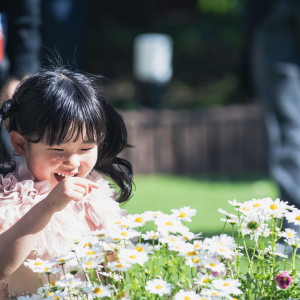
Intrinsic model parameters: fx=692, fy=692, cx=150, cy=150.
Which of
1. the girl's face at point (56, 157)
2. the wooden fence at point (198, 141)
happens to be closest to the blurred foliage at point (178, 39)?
the wooden fence at point (198, 141)

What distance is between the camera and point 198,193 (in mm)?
5840

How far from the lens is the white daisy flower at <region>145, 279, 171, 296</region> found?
139 centimetres

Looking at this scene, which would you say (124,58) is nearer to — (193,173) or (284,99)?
(193,173)

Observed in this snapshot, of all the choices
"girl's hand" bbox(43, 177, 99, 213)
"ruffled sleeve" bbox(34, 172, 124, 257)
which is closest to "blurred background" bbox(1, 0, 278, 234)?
"ruffled sleeve" bbox(34, 172, 124, 257)

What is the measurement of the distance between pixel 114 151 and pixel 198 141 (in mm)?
4829

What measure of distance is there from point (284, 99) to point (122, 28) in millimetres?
9336

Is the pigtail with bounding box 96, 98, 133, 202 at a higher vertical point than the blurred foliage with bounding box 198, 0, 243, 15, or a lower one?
lower

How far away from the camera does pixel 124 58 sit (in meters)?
12.3

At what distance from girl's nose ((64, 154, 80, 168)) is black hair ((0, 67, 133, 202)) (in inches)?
1.9

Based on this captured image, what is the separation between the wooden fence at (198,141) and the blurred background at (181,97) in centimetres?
1

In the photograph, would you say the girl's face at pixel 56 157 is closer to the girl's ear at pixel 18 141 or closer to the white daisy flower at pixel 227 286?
the girl's ear at pixel 18 141

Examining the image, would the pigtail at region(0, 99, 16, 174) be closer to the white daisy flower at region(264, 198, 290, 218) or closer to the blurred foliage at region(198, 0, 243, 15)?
the white daisy flower at region(264, 198, 290, 218)

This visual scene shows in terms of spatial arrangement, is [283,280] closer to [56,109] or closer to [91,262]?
[91,262]

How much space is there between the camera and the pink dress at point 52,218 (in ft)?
6.10
